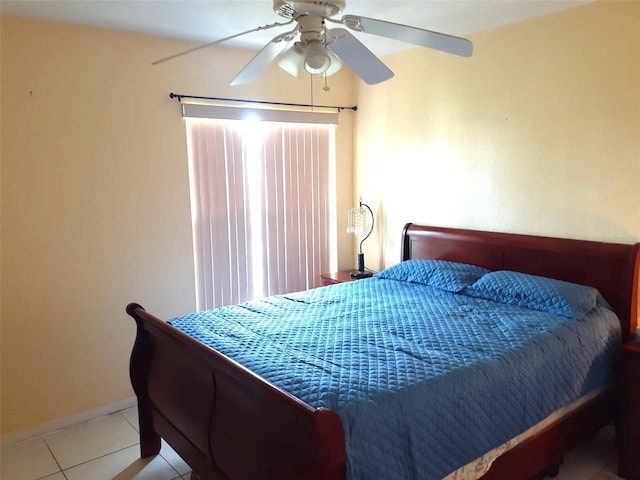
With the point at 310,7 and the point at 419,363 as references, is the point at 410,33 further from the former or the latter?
the point at 419,363

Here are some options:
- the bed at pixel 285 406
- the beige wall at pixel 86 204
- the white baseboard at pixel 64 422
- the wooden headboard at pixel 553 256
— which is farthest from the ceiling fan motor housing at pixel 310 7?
the white baseboard at pixel 64 422

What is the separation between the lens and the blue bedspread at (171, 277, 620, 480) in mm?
1660

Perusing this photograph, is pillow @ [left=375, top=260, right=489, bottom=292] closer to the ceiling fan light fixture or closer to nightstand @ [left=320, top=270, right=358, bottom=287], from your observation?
nightstand @ [left=320, top=270, right=358, bottom=287]

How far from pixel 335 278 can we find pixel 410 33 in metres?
2.25

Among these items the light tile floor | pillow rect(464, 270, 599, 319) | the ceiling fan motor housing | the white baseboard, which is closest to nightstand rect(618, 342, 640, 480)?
the light tile floor

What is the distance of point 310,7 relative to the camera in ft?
6.18

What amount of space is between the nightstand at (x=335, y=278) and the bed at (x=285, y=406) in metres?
0.68

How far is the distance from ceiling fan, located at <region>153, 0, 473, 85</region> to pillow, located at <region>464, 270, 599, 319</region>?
133cm

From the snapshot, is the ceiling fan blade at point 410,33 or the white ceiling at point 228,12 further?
the white ceiling at point 228,12

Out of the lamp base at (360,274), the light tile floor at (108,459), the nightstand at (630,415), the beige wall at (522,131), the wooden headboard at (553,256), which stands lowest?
the light tile floor at (108,459)

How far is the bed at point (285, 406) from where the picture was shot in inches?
60.3

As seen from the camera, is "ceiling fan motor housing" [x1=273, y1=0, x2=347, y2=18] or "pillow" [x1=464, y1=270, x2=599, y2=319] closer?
"ceiling fan motor housing" [x1=273, y1=0, x2=347, y2=18]

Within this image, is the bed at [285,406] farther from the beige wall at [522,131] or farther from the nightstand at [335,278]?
the nightstand at [335,278]

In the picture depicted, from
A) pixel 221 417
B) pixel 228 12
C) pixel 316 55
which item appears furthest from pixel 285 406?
pixel 228 12
